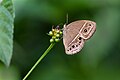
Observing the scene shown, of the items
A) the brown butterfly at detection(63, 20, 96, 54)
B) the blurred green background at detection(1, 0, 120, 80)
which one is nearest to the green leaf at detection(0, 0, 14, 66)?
the brown butterfly at detection(63, 20, 96, 54)

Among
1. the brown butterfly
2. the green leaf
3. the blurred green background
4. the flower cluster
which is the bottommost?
the blurred green background

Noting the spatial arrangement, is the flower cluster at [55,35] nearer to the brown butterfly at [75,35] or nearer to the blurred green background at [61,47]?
the brown butterfly at [75,35]

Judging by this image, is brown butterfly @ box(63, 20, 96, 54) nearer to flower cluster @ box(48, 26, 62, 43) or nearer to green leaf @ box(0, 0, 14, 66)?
flower cluster @ box(48, 26, 62, 43)

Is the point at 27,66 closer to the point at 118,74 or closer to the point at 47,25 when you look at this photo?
the point at 47,25

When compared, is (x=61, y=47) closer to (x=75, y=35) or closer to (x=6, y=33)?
(x=75, y=35)

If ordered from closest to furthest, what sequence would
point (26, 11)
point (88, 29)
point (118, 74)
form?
1. point (88, 29)
2. point (26, 11)
3. point (118, 74)

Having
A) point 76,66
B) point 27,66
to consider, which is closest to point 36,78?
point 27,66

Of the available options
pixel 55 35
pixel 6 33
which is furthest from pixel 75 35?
pixel 6 33

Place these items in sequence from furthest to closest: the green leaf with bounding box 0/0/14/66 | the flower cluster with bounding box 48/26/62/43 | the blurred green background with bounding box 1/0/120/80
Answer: the blurred green background with bounding box 1/0/120/80, the flower cluster with bounding box 48/26/62/43, the green leaf with bounding box 0/0/14/66
